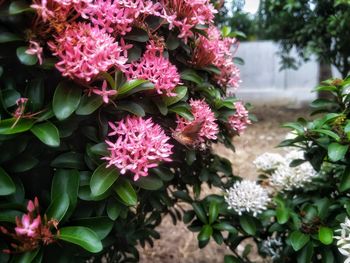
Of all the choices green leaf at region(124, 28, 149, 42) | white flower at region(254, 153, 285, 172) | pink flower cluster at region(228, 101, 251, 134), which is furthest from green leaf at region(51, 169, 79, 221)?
white flower at region(254, 153, 285, 172)

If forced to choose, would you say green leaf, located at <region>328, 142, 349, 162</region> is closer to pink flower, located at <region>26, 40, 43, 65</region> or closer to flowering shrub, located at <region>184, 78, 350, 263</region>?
flowering shrub, located at <region>184, 78, 350, 263</region>

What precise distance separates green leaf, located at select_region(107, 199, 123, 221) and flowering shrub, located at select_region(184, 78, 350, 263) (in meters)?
0.61

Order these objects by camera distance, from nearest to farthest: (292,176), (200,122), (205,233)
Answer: (200,122) → (205,233) → (292,176)

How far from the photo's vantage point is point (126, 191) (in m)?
1.23

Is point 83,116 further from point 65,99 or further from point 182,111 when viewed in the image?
point 182,111

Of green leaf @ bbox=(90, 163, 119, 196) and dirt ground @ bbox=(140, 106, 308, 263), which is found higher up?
green leaf @ bbox=(90, 163, 119, 196)

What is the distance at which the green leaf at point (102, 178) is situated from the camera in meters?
1.16

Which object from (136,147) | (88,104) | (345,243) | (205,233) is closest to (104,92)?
(88,104)

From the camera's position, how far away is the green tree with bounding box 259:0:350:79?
191 inches

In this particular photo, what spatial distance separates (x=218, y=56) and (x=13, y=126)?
3.06 feet

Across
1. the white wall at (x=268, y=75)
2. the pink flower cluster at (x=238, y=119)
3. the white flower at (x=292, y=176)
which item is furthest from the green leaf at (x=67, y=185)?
the white wall at (x=268, y=75)

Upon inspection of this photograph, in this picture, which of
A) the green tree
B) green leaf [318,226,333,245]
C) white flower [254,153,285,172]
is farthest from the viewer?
the green tree

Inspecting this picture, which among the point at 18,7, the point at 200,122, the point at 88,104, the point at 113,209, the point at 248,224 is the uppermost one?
the point at 18,7

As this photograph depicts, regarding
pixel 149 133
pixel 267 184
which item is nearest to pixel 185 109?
pixel 149 133
